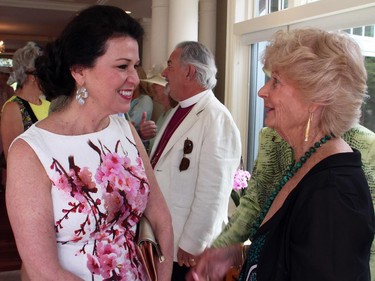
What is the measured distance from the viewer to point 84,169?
1495mm

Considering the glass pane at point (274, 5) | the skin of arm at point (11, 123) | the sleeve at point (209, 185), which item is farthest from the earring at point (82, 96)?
the glass pane at point (274, 5)

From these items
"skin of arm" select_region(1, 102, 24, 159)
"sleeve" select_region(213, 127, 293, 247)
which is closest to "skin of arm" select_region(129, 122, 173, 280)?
"sleeve" select_region(213, 127, 293, 247)

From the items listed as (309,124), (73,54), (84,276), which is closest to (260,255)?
(309,124)

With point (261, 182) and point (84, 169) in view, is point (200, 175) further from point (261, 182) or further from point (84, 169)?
point (84, 169)

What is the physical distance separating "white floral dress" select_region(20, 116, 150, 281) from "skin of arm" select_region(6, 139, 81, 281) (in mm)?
32

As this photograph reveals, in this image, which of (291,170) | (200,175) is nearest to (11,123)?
(200,175)

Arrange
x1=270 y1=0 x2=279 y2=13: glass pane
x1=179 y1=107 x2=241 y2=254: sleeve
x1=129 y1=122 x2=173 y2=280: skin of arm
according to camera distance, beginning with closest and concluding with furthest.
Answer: x1=129 y1=122 x2=173 y2=280: skin of arm < x1=179 y1=107 x2=241 y2=254: sleeve < x1=270 y1=0 x2=279 y2=13: glass pane

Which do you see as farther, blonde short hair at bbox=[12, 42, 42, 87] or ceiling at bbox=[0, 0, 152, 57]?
ceiling at bbox=[0, 0, 152, 57]

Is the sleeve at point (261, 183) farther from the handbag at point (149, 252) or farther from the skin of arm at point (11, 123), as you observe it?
the skin of arm at point (11, 123)

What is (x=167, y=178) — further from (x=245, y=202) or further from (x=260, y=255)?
(x=260, y=255)

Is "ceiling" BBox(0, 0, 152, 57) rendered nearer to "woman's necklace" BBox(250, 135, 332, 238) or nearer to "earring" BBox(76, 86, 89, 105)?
"earring" BBox(76, 86, 89, 105)

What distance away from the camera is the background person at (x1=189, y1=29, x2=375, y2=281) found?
1.11 metres

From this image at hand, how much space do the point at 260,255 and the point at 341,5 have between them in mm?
1807

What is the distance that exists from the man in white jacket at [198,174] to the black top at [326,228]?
1122 millimetres
